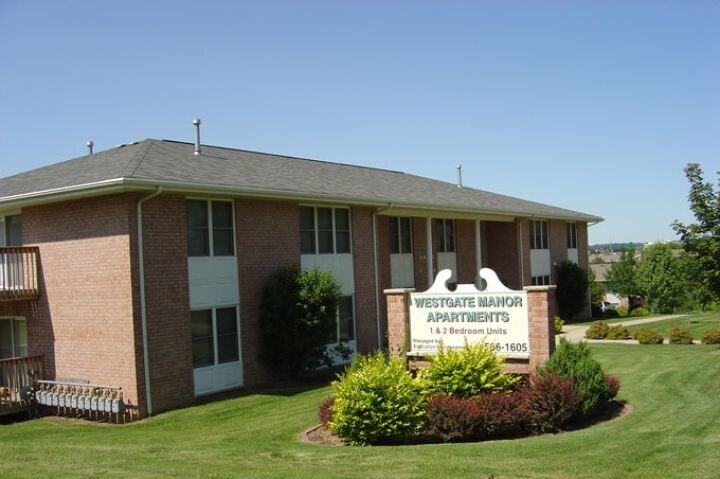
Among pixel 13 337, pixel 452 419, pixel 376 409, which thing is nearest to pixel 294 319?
pixel 376 409

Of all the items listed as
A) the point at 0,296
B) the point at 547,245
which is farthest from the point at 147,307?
the point at 547,245

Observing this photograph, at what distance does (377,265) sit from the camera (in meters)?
23.0

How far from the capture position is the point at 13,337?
1850 centimetres

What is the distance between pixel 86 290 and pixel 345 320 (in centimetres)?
815

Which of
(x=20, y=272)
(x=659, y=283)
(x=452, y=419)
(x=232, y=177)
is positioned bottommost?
(x=659, y=283)

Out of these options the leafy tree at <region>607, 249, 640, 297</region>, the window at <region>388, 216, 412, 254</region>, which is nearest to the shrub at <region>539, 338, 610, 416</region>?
the window at <region>388, 216, 412, 254</region>

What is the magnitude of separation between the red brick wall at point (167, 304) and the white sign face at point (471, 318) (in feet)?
18.1

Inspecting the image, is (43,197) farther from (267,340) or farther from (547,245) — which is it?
(547,245)

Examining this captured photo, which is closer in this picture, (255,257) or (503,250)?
(255,257)

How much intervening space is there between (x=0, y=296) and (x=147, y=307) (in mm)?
3857

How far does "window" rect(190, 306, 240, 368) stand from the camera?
16.7 meters

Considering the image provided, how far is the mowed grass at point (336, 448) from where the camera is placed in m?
8.47

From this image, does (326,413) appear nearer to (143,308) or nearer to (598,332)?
(143,308)

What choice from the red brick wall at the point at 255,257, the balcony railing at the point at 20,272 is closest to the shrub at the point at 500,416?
the red brick wall at the point at 255,257
